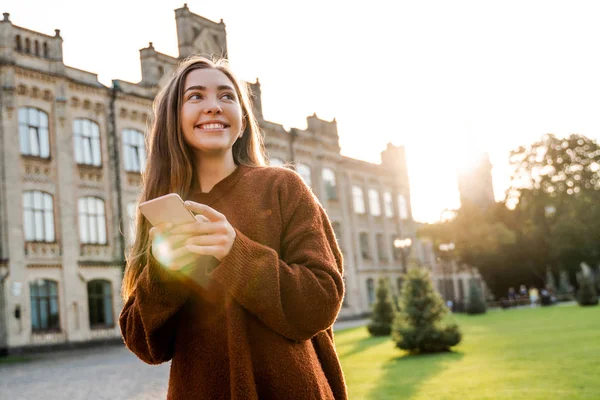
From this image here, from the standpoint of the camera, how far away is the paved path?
12.7 metres

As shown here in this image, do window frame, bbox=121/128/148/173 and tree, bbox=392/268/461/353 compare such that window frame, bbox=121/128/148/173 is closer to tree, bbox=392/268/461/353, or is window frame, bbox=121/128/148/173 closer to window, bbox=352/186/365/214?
tree, bbox=392/268/461/353

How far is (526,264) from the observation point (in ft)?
180

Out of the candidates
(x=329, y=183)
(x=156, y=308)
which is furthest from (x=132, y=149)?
(x=156, y=308)

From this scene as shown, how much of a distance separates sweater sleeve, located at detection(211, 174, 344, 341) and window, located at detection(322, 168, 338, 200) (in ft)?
135

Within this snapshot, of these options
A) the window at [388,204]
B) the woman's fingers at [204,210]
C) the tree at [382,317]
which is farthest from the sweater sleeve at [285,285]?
the window at [388,204]

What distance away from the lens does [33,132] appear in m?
27.3

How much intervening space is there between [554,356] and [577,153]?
4416 centimetres

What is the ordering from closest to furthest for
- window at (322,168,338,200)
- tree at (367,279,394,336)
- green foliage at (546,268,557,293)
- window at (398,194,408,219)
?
1. tree at (367,279,394,336)
2. window at (322,168,338,200)
3. window at (398,194,408,219)
4. green foliage at (546,268,557,293)

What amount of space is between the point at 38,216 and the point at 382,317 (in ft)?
47.9

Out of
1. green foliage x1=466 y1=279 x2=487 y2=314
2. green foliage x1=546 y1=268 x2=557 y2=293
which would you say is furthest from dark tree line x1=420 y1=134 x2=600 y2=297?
green foliage x1=466 y1=279 x2=487 y2=314

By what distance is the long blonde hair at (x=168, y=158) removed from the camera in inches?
101

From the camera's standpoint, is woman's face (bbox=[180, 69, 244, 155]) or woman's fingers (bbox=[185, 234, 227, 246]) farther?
woman's face (bbox=[180, 69, 244, 155])

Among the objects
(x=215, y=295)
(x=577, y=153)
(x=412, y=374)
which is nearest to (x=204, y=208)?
(x=215, y=295)

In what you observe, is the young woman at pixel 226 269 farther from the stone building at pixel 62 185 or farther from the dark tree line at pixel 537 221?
the dark tree line at pixel 537 221
